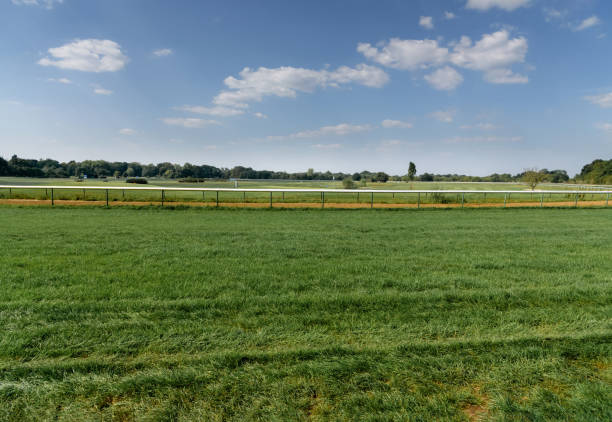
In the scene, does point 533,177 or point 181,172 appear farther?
point 181,172

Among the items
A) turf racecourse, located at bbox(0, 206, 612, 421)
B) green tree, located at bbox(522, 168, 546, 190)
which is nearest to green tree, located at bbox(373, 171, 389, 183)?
green tree, located at bbox(522, 168, 546, 190)

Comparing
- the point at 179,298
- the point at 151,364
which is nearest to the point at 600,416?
the point at 151,364

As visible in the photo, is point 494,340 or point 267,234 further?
point 267,234

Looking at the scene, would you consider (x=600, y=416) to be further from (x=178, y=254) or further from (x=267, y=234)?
(x=267, y=234)

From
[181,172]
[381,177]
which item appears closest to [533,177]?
[381,177]

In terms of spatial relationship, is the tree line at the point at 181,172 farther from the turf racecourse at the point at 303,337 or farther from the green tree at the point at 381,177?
the turf racecourse at the point at 303,337

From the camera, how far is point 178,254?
306 inches

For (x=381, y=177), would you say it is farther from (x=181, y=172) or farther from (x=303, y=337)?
(x=303, y=337)

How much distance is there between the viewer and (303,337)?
364 cm

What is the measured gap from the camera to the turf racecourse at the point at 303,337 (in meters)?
2.61

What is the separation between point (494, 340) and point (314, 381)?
6.77ft

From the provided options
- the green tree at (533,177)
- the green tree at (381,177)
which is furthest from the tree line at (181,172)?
the green tree at (533,177)

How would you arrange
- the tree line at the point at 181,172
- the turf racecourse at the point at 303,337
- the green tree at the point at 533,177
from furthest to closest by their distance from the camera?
the tree line at the point at 181,172, the green tree at the point at 533,177, the turf racecourse at the point at 303,337

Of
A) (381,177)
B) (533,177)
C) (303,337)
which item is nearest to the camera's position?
(303,337)
